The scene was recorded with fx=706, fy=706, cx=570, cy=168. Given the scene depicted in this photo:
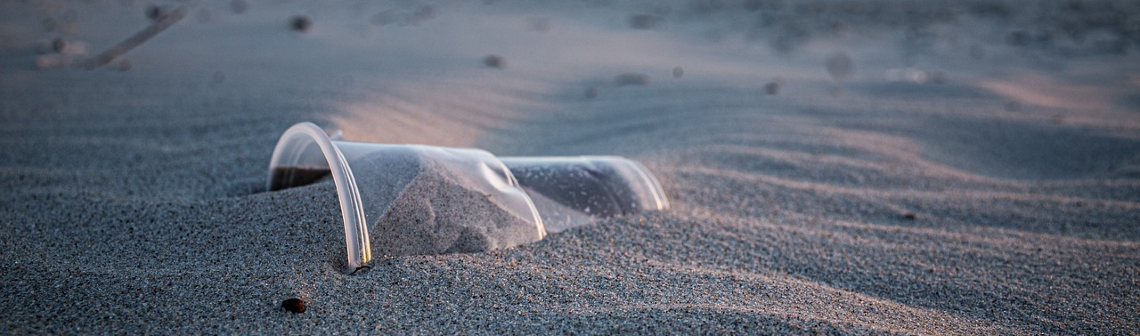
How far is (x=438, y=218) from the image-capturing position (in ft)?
6.10

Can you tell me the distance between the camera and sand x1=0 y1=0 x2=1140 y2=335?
1619 millimetres

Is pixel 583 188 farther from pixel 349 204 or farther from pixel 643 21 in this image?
pixel 643 21

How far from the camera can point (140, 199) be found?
2195mm

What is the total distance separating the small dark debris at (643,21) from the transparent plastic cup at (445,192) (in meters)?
6.13

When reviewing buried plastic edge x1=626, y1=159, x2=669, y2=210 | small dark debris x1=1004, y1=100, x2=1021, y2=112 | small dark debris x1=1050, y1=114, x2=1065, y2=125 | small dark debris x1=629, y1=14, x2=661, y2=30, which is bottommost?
buried plastic edge x1=626, y1=159, x2=669, y2=210

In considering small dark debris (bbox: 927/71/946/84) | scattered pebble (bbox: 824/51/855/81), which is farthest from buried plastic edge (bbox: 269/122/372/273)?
small dark debris (bbox: 927/71/946/84)

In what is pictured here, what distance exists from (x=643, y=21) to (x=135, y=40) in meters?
5.23

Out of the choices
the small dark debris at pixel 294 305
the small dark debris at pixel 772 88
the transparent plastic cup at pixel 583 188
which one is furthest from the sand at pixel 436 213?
the small dark debris at pixel 772 88

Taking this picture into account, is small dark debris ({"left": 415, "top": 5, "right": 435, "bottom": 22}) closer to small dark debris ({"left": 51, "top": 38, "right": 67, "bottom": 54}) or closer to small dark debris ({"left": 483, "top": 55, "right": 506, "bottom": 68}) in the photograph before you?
small dark debris ({"left": 483, "top": 55, "right": 506, "bottom": 68})

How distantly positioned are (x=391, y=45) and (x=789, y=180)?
454 cm

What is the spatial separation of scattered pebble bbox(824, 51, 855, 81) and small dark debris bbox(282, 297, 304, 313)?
527 cm

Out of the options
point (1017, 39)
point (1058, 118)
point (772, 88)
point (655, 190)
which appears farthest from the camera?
point (1017, 39)

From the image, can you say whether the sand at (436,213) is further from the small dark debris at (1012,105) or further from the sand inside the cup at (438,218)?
the small dark debris at (1012,105)

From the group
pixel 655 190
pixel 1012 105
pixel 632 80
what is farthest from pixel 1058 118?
pixel 655 190
